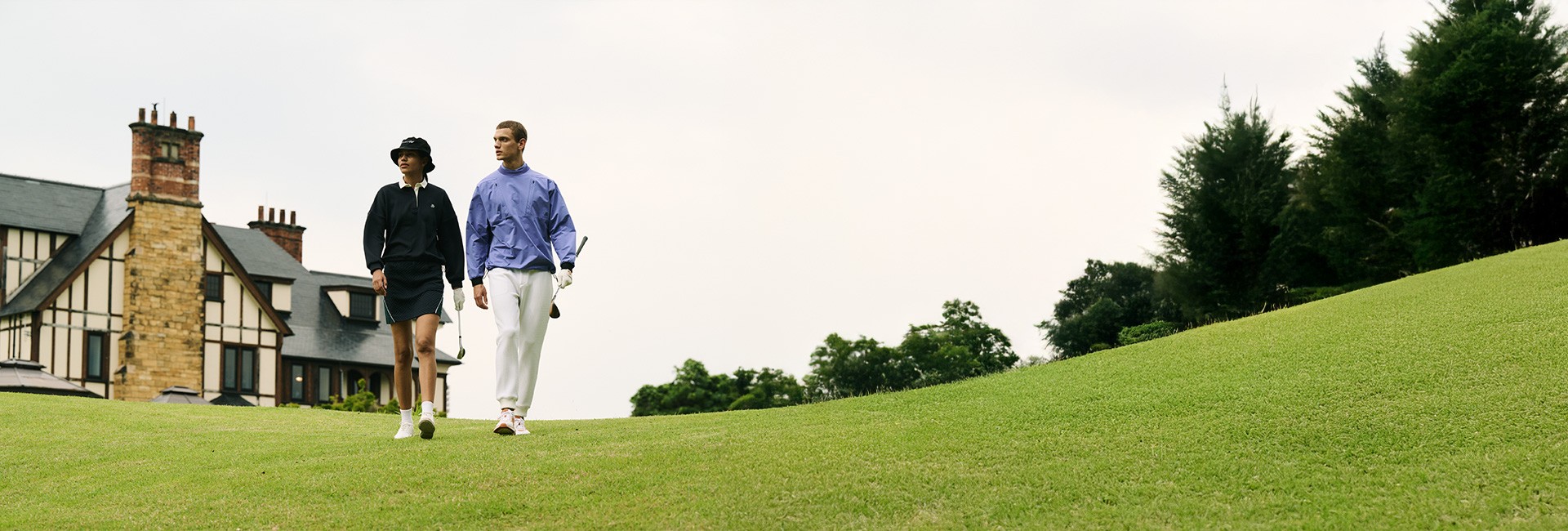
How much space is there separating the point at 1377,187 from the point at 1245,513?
30.8 meters

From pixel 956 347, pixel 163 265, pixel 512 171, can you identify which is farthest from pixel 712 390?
pixel 512 171

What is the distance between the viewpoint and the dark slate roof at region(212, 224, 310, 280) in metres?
49.0

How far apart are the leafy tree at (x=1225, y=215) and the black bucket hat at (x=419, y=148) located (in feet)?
106

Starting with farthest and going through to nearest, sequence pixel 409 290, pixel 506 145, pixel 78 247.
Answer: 1. pixel 78 247
2. pixel 506 145
3. pixel 409 290

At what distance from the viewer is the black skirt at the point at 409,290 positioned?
1065 cm

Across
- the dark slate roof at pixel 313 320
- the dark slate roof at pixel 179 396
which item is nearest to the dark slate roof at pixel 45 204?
the dark slate roof at pixel 313 320

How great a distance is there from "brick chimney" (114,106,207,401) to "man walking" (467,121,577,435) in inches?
1290

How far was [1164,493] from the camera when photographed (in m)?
8.05

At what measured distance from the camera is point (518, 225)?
10891mm

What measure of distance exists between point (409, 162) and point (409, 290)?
110 centimetres

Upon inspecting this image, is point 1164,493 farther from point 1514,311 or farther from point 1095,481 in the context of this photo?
point 1514,311

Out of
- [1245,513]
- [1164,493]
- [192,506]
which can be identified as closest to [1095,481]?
[1164,493]

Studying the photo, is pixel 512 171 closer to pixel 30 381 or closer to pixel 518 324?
Answer: pixel 518 324

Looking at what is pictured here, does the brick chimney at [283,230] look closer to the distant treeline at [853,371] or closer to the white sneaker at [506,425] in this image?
the distant treeline at [853,371]
